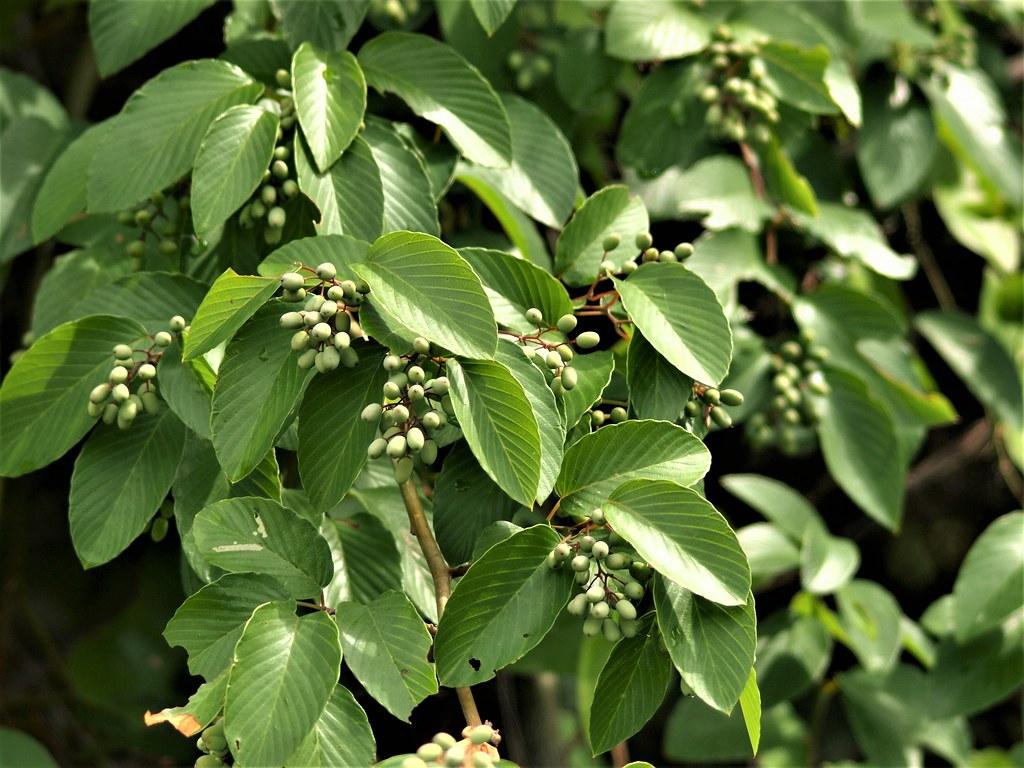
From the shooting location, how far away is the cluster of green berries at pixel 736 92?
4.85ft

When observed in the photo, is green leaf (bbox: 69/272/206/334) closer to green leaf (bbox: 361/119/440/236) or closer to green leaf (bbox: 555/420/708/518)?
green leaf (bbox: 361/119/440/236)

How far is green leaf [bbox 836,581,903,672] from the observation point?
64.5 inches

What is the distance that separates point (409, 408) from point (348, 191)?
1.00 feet

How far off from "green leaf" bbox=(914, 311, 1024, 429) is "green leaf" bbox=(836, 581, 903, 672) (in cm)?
42

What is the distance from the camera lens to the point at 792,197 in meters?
1.57

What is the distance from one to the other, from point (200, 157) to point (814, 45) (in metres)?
0.92

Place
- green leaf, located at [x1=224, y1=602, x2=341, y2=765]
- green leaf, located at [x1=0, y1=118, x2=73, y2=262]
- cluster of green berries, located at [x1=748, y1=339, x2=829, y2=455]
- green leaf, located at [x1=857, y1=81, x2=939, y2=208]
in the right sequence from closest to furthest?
green leaf, located at [x1=224, y1=602, x2=341, y2=765] < green leaf, located at [x1=0, y1=118, x2=73, y2=262] < cluster of green berries, located at [x1=748, y1=339, x2=829, y2=455] < green leaf, located at [x1=857, y1=81, x2=939, y2=208]

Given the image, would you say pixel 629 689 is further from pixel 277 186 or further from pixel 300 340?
pixel 277 186

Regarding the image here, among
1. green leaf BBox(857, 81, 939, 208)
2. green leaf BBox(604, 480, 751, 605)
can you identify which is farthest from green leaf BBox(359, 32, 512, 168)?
green leaf BBox(857, 81, 939, 208)

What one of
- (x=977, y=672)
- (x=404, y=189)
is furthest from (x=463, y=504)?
(x=977, y=672)

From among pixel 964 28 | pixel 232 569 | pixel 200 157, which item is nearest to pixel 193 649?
pixel 232 569

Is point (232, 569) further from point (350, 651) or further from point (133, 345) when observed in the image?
point (133, 345)

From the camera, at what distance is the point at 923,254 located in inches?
81.3

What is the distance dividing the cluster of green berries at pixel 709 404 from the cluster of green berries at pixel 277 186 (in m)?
0.47
